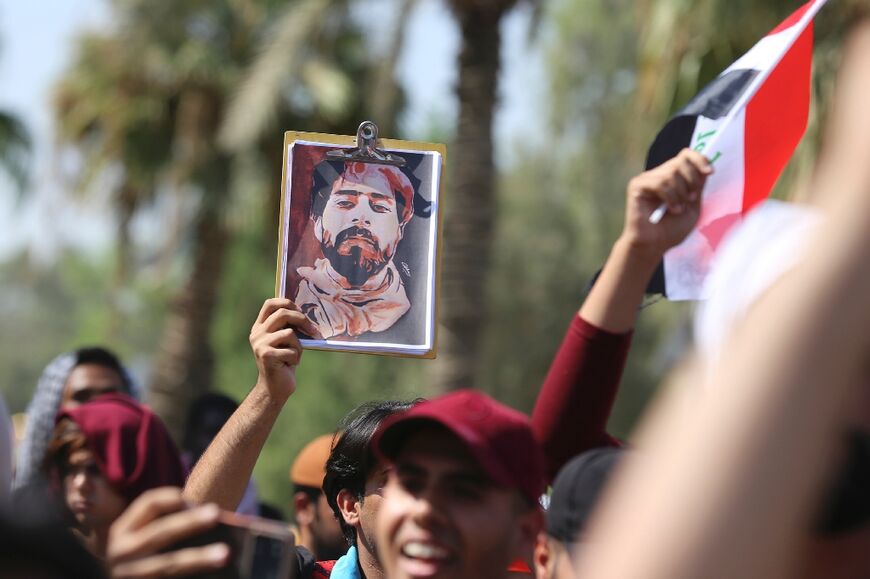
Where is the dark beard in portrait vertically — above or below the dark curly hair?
above

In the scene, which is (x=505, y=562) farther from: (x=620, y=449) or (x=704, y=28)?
(x=704, y=28)

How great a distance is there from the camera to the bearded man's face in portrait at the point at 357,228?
315 centimetres

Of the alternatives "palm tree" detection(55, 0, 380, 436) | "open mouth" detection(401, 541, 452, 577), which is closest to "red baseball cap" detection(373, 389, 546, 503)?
"open mouth" detection(401, 541, 452, 577)

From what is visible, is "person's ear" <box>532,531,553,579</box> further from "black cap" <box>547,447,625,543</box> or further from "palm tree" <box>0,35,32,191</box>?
"palm tree" <box>0,35,32,191</box>

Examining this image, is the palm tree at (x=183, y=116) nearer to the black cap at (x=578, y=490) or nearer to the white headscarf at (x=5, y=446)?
the white headscarf at (x=5, y=446)

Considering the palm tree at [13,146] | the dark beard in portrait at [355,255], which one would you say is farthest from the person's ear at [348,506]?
the palm tree at [13,146]

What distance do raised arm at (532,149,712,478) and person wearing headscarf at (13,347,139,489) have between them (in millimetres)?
3084

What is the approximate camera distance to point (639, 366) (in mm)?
24797

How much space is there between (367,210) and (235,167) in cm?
1231

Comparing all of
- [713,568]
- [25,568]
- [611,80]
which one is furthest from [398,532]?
[611,80]

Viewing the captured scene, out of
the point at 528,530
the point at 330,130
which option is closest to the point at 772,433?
the point at 528,530

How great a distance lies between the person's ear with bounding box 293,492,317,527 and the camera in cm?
522

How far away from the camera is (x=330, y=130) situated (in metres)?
14.6

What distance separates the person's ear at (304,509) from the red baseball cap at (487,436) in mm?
2927
